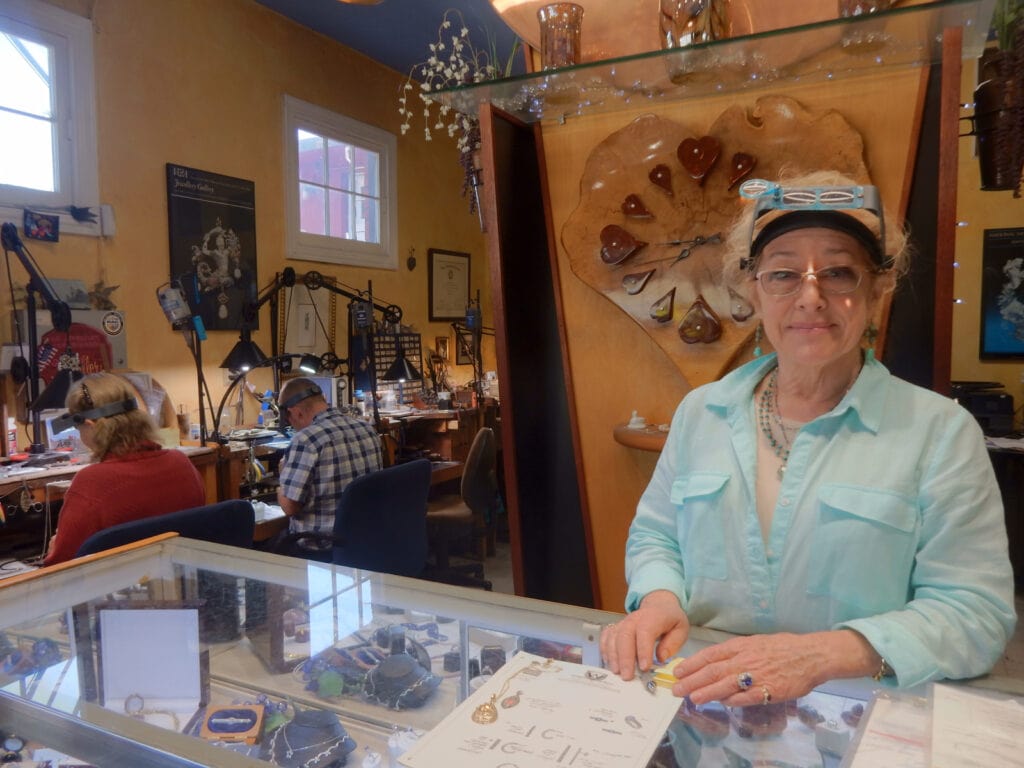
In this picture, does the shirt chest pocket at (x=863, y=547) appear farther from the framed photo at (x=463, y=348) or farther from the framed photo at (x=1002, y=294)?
the framed photo at (x=463, y=348)

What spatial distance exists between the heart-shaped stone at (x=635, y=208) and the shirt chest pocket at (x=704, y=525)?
51.4 inches

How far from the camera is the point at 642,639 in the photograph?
38.1 inches

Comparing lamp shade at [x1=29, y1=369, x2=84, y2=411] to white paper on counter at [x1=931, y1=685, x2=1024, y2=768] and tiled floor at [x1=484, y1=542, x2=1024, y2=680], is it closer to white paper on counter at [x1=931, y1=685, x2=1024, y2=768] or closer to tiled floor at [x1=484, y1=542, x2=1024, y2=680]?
tiled floor at [x1=484, y1=542, x2=1024, y2=680]

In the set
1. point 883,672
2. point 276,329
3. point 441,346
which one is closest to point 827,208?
point 883,672

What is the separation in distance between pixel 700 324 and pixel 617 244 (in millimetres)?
358

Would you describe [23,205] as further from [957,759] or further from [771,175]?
[957,759]

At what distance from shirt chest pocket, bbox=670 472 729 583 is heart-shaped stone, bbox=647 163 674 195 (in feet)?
4.32

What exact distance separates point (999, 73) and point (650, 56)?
0.88 m

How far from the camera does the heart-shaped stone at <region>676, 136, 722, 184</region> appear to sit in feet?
7.22

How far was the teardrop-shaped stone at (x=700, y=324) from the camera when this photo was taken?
2.28 m

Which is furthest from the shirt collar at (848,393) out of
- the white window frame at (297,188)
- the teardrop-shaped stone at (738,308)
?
the white window frame at (297,188)

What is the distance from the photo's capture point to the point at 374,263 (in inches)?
244

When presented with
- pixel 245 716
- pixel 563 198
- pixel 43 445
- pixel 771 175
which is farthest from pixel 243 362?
pixel 245 716

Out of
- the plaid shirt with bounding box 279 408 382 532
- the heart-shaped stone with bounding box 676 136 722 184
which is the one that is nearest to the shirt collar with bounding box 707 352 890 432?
the heart-shaped stone with bounding box 676 136 722 184
